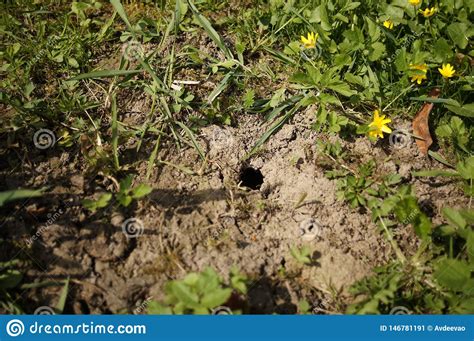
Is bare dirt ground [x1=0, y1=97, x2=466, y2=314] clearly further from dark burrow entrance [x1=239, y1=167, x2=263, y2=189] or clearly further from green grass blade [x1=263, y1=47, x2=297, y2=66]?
green grass blade [x1=263, y1=47, x2=297, y2=66]

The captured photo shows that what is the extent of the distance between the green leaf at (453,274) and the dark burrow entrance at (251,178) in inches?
42.4

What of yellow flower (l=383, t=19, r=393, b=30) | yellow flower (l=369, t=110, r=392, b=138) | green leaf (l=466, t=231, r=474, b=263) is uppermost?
yellow flower (l=383, t=19, r=393, b=30)

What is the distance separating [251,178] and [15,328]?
1457mm

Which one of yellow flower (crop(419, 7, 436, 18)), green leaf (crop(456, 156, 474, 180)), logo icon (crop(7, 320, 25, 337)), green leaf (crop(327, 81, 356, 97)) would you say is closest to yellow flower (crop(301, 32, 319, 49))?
green leaf (crop(327, 81, 356, 97))

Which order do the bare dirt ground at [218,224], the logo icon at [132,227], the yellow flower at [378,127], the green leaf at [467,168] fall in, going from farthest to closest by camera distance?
the yellow flower at [378,127] → the green leaf at [467,168] → the logo icon at [132,227] → the bare dirt ground at [218,224]

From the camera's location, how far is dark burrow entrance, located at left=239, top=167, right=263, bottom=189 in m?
2.68

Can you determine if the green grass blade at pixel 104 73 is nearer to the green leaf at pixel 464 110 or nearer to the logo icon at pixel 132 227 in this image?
the logo icon at pixel 132 227

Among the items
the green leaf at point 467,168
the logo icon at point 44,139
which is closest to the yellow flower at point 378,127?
the green leaf at point 467,168

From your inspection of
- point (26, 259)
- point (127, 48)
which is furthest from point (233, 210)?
point (127, 48)

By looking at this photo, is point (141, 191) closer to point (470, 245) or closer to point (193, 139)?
point (193, 139)

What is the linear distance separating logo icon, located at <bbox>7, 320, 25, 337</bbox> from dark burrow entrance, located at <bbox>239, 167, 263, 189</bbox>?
1.36 meters

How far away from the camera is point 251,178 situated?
106 inches

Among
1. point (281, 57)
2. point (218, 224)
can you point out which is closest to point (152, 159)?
point (218, 224)

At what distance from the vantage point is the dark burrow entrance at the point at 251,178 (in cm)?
268
